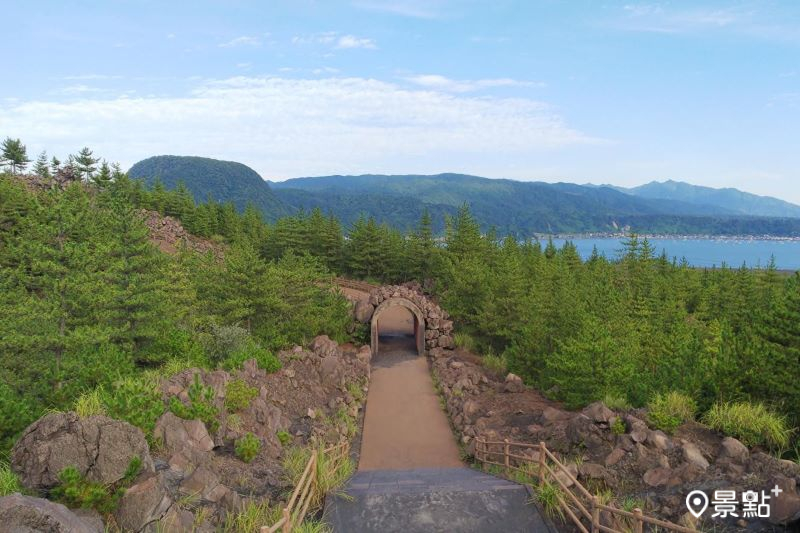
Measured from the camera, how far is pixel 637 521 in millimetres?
7359

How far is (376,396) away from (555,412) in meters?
8.67

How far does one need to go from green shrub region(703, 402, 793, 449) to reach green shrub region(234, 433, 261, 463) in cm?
1166

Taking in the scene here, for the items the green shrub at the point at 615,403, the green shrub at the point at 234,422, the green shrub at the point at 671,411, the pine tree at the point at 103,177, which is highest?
the pine tree at the point at 103,177

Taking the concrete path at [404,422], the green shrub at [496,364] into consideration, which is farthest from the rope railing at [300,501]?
the green shrub at [496,364]

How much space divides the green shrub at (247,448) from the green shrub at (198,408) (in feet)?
2.60

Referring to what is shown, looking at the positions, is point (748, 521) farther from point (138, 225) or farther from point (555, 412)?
point (138, 225)

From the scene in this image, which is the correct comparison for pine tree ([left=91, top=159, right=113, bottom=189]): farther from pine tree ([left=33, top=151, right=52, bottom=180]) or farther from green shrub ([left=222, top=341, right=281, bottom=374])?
green shrub ([left=222, top=341, right=281, bottom=374])

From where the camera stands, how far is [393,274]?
51844 mm

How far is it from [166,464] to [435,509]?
5412 mm

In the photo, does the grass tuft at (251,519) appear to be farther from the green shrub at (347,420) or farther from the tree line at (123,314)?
the green shrub at (347,420)

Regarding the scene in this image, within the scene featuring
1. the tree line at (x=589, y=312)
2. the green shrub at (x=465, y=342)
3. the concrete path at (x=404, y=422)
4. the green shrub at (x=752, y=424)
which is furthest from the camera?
the green shrub at (x=465, y=342)

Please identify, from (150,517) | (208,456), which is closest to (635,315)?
(208,456)

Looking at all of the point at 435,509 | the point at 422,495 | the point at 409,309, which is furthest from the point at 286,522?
the point at 409,309

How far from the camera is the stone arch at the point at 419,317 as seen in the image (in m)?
27.8
